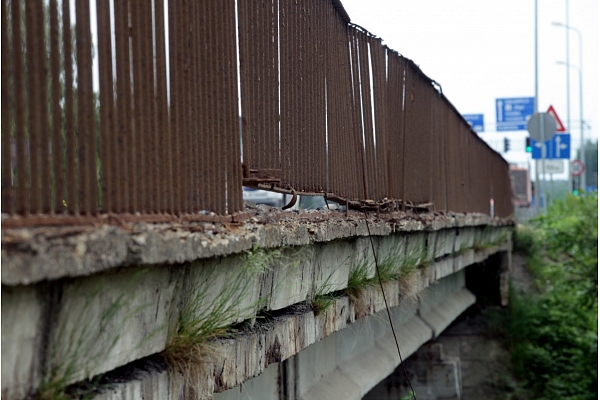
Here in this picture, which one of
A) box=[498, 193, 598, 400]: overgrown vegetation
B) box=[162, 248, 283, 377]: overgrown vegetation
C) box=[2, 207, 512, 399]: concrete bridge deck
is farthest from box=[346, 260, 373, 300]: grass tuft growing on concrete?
box=[498, 193, 598, 400]: overgrown vegetation

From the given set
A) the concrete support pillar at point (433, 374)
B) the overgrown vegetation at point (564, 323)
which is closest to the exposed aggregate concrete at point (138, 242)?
the concrete support pillar at point (433, 374)

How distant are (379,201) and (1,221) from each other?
204 inches

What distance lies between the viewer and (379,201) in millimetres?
7547

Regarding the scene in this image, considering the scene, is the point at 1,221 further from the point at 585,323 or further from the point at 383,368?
the point at 585,323

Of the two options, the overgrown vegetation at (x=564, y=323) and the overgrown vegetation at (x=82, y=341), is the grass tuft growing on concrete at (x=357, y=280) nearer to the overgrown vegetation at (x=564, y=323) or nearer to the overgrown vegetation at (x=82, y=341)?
the overgrown vegetation at (x=82, y=341)

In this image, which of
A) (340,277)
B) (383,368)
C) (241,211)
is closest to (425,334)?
(383,368)

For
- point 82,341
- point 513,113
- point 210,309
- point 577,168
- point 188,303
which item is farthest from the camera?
point 513,113

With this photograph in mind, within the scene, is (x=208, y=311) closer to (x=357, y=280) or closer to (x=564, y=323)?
(x=357, y=280)

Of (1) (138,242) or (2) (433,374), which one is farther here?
(2) (433,374)

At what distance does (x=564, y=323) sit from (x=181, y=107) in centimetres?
1723

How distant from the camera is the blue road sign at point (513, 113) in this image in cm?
4722

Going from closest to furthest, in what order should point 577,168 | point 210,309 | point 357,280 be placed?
1. point 210,309
2. point 357,280
3. point 577,168

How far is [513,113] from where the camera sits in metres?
47.2

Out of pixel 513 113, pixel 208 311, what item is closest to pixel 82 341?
pixel 208 311
